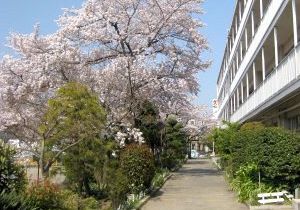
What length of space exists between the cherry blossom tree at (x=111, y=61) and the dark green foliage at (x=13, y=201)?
14571mm

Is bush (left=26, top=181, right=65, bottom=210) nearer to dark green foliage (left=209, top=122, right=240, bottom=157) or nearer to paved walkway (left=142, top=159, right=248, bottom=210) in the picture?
paved walkway (left=142, top=159, right=248, bottom=210)

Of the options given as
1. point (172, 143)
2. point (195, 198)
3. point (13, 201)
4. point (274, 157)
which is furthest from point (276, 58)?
point (172, 143)

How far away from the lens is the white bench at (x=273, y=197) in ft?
48.5

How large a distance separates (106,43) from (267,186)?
47.0 ft

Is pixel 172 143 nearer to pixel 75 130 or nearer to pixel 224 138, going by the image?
pixel 224 138

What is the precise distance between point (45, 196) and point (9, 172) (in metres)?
1.59

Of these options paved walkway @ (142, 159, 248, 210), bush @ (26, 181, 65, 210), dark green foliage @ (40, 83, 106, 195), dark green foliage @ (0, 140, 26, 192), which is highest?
dark green foliage @ (40, 83, 106, 195)

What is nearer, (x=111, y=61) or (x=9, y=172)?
(x=9, y=172)

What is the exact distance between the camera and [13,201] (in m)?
8.32

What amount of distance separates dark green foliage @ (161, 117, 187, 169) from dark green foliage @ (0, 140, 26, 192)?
1111 inches

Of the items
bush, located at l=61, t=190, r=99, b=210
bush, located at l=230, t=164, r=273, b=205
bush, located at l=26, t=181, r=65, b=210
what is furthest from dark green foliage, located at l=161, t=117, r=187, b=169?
bush, located at l=26, t=181, r=65, b=210

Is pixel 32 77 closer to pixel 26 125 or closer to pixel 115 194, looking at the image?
pixel 26 125

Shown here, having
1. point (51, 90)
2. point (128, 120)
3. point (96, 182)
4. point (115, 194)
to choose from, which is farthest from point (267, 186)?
point (51, 90)

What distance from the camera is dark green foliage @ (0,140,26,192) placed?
9.04m
